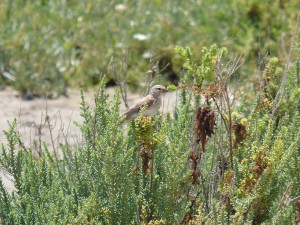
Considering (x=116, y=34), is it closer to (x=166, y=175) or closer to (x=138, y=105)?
(x=138, y=105)

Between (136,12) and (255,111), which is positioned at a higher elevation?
(136,12)

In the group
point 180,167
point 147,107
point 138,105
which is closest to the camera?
point 180,167

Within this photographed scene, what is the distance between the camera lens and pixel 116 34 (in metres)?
7.50

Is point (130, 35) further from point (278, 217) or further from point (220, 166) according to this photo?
point (278, 217)

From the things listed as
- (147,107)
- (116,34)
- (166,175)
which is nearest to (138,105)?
(147,107)

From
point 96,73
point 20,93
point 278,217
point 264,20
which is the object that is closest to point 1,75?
point 20,93

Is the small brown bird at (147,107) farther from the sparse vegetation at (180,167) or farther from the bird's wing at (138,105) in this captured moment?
the sparse vegetation at (180,167)

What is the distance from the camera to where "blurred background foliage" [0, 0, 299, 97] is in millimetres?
7059

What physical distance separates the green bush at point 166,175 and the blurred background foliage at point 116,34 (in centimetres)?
320

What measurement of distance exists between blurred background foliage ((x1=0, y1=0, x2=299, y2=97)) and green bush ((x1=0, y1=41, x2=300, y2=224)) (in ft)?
10.5

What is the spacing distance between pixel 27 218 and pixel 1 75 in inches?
157

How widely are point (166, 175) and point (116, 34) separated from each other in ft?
14.0

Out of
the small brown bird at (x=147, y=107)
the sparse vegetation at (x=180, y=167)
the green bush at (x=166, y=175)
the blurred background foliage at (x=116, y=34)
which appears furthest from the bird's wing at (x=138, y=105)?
the blurred background foliage at (x=116, y=34)

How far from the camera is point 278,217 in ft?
10.2
